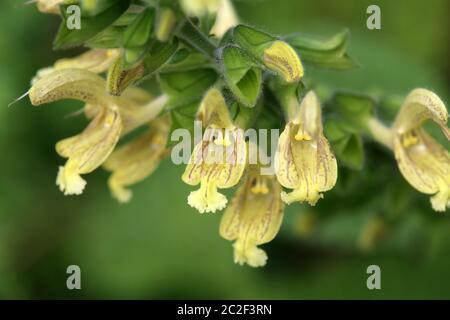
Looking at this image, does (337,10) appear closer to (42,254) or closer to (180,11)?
(42,254)

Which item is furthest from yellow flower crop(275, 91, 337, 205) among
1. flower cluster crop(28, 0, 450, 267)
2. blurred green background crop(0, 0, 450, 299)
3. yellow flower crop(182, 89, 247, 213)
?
blurred green background crop(0, 0, 450, 299)

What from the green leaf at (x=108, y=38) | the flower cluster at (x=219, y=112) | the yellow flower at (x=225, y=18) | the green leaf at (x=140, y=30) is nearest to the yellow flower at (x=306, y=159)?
the flower cluster at (x=219, y=112)

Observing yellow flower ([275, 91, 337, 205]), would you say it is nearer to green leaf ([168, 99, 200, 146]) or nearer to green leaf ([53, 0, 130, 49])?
green leaf ([168, 99, 200, 146])

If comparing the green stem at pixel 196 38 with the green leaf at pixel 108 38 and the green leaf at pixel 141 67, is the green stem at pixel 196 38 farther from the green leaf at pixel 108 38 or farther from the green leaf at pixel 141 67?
the green leaf at pixel 108 38

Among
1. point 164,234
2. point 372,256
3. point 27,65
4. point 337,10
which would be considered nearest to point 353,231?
point 372,256

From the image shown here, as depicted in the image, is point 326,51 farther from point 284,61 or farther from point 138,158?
point 138,158

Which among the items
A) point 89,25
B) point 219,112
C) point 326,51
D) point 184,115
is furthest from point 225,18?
point 89,25
